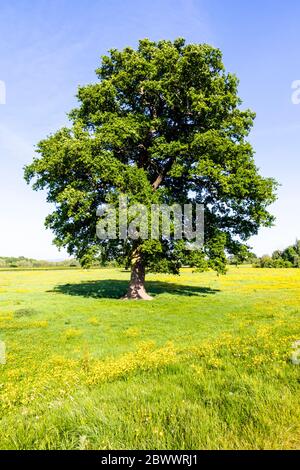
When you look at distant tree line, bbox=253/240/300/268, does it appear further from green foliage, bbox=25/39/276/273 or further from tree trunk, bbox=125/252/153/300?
tree trunk, bbox=125/252/153/300

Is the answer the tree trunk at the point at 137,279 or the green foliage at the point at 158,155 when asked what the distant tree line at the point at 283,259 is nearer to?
the green foliage at the point at 158,155

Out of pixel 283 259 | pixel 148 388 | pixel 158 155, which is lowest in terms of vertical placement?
pixel 148 388

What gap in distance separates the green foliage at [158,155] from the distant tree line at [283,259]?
122m

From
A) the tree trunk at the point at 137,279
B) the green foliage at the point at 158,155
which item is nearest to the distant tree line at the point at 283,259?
the green foliage at the point at 158,155

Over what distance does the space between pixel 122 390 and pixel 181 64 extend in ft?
104

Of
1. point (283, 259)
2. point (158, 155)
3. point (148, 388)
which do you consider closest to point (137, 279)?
point (158, 155)

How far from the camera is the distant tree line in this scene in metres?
148

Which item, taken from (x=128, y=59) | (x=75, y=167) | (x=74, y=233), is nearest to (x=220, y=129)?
(x=128, y=59)

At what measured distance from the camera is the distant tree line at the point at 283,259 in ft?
486

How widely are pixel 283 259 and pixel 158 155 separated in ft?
479

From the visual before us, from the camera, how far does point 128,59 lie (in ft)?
115

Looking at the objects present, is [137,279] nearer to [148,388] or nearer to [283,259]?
[148,388]

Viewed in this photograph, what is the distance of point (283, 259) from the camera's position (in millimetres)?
161875

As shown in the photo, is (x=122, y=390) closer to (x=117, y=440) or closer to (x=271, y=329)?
(x=117, y=440)
